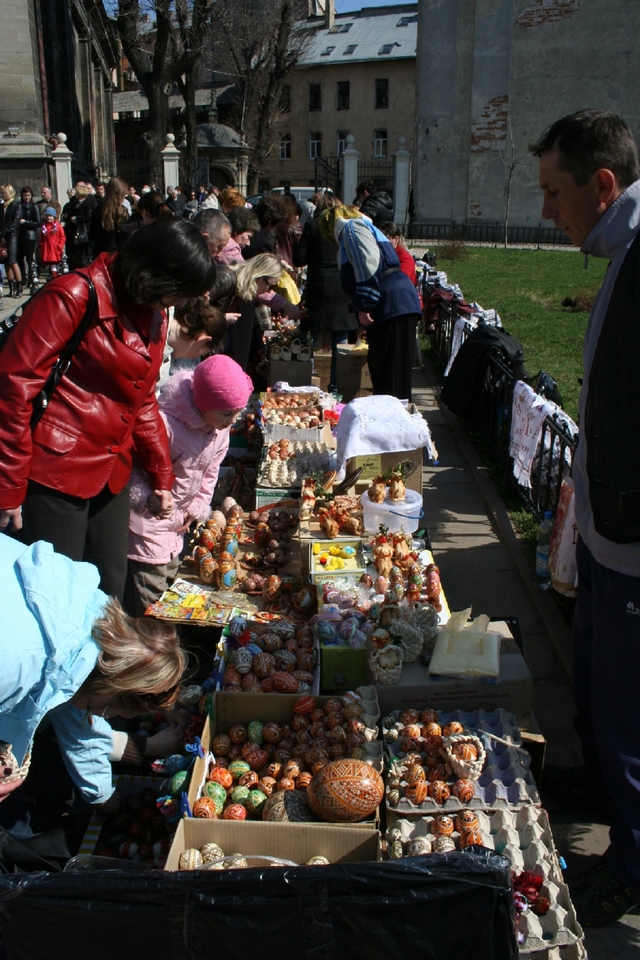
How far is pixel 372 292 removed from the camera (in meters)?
5.79

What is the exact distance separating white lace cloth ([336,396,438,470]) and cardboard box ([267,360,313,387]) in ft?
9.00

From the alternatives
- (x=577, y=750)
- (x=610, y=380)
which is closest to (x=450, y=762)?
(x=577, y=750)

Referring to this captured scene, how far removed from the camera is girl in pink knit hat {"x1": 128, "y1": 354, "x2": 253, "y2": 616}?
3.39 meters

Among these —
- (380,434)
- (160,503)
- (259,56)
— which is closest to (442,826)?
(160,503)

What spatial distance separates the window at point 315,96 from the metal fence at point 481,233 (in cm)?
2572

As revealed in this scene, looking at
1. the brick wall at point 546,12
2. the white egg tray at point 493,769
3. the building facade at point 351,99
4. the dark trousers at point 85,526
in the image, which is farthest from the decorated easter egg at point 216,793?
the building facade at point 351,99

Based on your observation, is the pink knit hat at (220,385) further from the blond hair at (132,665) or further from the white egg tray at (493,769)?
the white egg tray at (493,769)

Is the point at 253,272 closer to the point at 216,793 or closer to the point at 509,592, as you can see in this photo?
the point at 509,592

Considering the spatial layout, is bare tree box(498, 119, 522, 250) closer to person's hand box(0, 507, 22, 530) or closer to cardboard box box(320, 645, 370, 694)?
cardboard box box(320, 645, 370, 694)

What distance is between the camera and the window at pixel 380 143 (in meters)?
51.2

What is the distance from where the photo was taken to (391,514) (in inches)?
151

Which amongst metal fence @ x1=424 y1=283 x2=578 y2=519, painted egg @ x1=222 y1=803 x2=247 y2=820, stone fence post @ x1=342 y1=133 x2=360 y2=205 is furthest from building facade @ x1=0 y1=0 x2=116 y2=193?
painted egg @ x1=222 y1=803 x2=247 y2=820

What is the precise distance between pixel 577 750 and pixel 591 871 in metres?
0.88

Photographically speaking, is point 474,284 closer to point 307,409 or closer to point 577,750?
point 307,409
